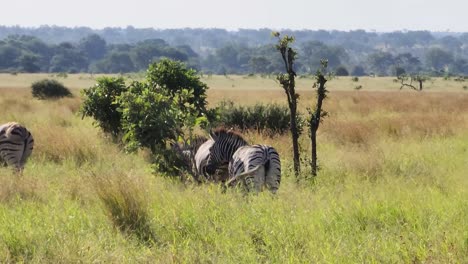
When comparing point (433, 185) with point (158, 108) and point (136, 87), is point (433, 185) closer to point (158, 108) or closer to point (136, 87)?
point (158, 108)

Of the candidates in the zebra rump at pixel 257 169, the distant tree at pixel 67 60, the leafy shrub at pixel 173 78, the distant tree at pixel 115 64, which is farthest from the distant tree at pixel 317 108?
the distant tree at pixel 115 64

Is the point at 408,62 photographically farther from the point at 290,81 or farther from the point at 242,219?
the point at 242,219

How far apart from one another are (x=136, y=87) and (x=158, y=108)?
213 cm

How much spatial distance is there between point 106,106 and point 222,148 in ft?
23.1

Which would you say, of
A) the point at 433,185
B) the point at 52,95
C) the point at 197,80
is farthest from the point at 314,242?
the point at 52,95

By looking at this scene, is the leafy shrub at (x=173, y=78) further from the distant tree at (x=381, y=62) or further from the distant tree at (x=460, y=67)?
the distant tree at (x=460, y=67)

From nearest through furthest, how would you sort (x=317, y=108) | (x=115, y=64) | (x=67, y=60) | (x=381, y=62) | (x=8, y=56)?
Result: (x=317, y=108), (x=8, y=56), (x=115, y=64), (x=67, y=60), (x=381, y=62)

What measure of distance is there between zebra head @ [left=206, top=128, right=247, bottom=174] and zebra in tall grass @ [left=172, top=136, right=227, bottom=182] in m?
0.09

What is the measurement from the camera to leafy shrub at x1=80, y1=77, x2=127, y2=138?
15.9 m

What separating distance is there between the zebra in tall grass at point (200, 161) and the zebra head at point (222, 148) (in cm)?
9

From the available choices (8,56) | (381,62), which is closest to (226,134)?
(8,56)

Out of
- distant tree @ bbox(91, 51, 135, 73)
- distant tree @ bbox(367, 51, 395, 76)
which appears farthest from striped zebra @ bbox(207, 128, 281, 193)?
distant tree @ bbox(367, 51, 395, 76)

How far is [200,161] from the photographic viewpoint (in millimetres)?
9883

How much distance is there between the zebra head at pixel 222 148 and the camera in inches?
379
